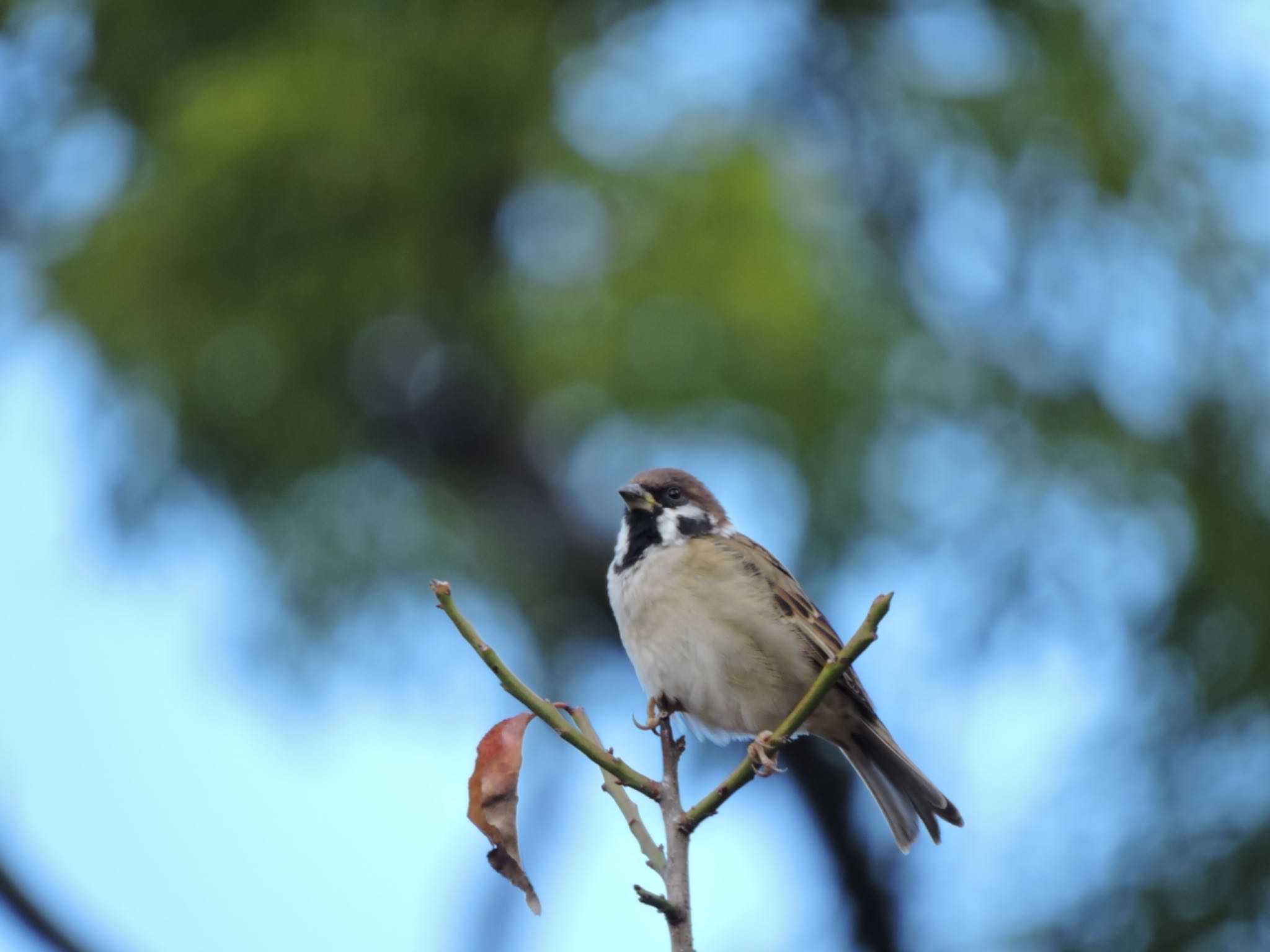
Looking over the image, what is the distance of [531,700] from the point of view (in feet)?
4.88

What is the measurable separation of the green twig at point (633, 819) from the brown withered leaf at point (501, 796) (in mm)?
93

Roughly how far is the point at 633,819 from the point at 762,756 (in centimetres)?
23

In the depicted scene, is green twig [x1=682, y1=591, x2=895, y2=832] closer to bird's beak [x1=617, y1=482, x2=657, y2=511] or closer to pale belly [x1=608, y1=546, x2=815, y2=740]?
pale belly [x1=608, y1=546, x2=815, y2=740]

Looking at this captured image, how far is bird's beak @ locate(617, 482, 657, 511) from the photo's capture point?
2.88m

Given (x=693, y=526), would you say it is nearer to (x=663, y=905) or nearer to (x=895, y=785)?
(x=895, y=785)

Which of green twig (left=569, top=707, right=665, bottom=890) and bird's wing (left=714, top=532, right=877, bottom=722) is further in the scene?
bird's wing (left=714, top=532, right=877, bottom=722)

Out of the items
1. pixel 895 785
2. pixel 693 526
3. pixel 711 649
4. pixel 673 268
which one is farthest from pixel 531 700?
pixel 673 268

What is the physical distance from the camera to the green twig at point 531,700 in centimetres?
148

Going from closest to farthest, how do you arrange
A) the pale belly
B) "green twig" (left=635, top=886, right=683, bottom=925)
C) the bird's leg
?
"green twig" (left=635, top=886, right=683, bottom=925)
the bird's leg
the pale belly

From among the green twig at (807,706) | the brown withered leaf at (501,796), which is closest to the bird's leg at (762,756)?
the green twig at (807,706)

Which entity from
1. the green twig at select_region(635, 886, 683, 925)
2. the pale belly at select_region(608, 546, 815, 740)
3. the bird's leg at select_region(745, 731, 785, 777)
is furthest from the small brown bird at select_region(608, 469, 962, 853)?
the green twig at select_region(635, 886, 683, 925)

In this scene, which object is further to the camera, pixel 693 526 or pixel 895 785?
pixel 693 526

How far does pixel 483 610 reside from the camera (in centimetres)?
539

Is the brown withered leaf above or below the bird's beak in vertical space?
below
